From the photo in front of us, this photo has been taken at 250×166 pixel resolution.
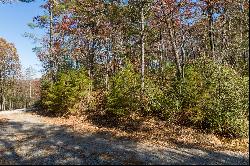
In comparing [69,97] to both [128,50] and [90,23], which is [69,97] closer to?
[90,23]

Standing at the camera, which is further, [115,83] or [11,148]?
[115,83]

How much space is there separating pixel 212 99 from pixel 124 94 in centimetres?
620

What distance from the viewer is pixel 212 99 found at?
842 inches

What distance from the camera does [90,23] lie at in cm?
3534

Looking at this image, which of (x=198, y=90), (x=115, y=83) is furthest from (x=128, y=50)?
(x=198, y=90)

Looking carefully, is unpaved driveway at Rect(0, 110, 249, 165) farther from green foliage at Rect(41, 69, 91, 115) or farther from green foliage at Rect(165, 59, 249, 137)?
green foliage at Rect(41, 69, 91, 115)

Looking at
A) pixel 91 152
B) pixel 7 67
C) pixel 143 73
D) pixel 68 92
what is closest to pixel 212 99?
pixel 143 73

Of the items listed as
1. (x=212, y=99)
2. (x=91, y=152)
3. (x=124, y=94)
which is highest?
(x=124, y=94)

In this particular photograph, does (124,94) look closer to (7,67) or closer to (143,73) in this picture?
(143,73)

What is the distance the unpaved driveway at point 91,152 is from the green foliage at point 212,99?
3769 mm

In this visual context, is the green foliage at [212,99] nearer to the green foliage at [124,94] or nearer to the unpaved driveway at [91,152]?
the green foliage at [124,94]

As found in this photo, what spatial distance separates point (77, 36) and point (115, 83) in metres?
16.9

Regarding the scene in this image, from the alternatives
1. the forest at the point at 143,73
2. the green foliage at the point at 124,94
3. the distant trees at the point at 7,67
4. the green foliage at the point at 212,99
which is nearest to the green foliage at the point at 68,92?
the forest at the point at 143,73

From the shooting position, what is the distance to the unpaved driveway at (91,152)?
15086 mm
